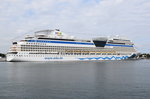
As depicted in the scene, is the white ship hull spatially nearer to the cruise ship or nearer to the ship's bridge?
the cruise ship

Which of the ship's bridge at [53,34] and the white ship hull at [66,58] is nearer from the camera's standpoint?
the white ship hull at [66,58]

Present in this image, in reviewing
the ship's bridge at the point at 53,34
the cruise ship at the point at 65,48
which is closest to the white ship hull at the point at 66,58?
the cruise ship at the point at 65,48

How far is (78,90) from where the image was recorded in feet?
71.2

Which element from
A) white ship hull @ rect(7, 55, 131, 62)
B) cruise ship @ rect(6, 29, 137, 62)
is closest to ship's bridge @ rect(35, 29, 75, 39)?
cruise ship @ rect(6, 29, 137, 62)

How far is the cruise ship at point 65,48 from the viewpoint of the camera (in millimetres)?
67475

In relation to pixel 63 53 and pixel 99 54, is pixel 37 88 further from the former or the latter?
pixel 99 54

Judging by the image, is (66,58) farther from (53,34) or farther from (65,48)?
(53,34)

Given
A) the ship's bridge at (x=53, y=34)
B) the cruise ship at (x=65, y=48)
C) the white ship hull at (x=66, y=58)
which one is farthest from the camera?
the ship's bridge at (x=53, y=34)

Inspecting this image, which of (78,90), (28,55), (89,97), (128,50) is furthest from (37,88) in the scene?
(128,50)

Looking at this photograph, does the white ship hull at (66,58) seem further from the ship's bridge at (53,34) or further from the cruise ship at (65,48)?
the ship's bridge at (53,34)

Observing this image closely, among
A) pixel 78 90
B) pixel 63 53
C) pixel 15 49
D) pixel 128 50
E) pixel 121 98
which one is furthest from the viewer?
pixel 128 50

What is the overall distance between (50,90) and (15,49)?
4692 cm

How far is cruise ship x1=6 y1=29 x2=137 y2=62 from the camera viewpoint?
221 feet

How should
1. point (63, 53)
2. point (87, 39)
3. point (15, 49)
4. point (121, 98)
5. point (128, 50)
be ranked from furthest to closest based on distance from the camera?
1. point (128, 50)
2. point (87, 39)
3. point (63, 53)
4. point (15, 49)
5. point (121, 98)
